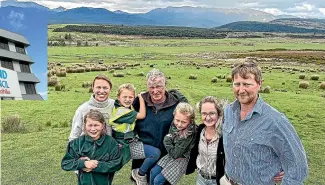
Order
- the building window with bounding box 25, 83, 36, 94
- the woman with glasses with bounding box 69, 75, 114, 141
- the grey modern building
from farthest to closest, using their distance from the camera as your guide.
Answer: the building window with bounding box 25, 83, 36, 94 < the grey modern building < the woman with glasses with bounding box 69, 75, 114, 141

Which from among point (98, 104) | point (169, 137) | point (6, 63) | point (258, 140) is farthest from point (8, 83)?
point (258, 140)

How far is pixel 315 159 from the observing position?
335 inches

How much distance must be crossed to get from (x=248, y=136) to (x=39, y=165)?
5.14 meters

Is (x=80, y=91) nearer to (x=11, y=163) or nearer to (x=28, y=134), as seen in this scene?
(x=28, y=134)

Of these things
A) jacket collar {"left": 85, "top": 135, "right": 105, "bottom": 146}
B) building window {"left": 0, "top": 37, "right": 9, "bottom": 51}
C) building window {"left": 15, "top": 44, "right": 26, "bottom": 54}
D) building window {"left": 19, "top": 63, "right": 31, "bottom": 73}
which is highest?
building window {"left": 0, "top": 37, "right": 9, "bottom": 51}

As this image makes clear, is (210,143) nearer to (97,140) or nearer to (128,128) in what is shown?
(128,128)

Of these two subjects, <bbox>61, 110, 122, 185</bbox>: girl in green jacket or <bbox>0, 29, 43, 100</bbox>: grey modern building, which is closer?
<bbox>61, 110, 122, 185</bbox>: girl in green jacket

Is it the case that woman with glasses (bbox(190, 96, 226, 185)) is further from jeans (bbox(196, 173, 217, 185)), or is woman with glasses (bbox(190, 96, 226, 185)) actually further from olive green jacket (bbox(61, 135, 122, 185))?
olive green jacket (bbox(61, 135, 122, 185))

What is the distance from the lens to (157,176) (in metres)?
5.05

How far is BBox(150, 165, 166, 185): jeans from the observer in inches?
199

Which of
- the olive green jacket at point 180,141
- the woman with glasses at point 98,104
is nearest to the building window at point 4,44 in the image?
the woman with glasses at point 98,104

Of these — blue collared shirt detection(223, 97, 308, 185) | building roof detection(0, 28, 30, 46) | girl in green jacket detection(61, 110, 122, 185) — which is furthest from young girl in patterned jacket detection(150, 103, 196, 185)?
building roof detection(0, 28, 30, 46)

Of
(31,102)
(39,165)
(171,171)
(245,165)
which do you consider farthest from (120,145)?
(31,102)

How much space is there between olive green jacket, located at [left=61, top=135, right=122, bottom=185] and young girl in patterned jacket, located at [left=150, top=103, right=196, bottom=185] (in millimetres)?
574
